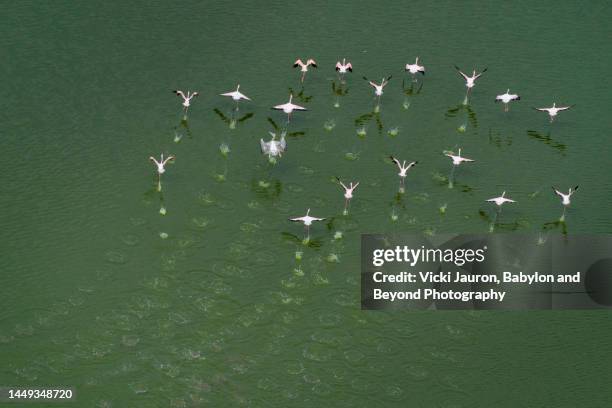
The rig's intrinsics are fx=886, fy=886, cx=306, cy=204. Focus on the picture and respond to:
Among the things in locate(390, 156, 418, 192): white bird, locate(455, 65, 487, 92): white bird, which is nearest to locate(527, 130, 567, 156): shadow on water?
locate(455, 65, 487, 92): white bird

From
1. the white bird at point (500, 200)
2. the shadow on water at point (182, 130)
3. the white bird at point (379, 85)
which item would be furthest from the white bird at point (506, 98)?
the shadow on water at point (182, 130)

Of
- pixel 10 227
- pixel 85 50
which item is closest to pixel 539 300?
pixel 10 227

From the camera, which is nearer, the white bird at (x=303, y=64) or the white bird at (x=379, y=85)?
the white bird at (x=379, y=85)

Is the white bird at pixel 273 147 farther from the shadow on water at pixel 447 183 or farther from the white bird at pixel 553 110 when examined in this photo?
the white bird at pixel 553 110

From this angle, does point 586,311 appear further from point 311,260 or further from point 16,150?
point 16,150

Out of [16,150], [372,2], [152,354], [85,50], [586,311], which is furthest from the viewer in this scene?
[372,2]

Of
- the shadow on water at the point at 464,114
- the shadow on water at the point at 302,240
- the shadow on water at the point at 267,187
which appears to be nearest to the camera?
the shadow on water at the point at 302,240

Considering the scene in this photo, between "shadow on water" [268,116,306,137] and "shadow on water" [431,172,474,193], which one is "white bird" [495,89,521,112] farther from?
"shadow on water" [268,116,306,137]
